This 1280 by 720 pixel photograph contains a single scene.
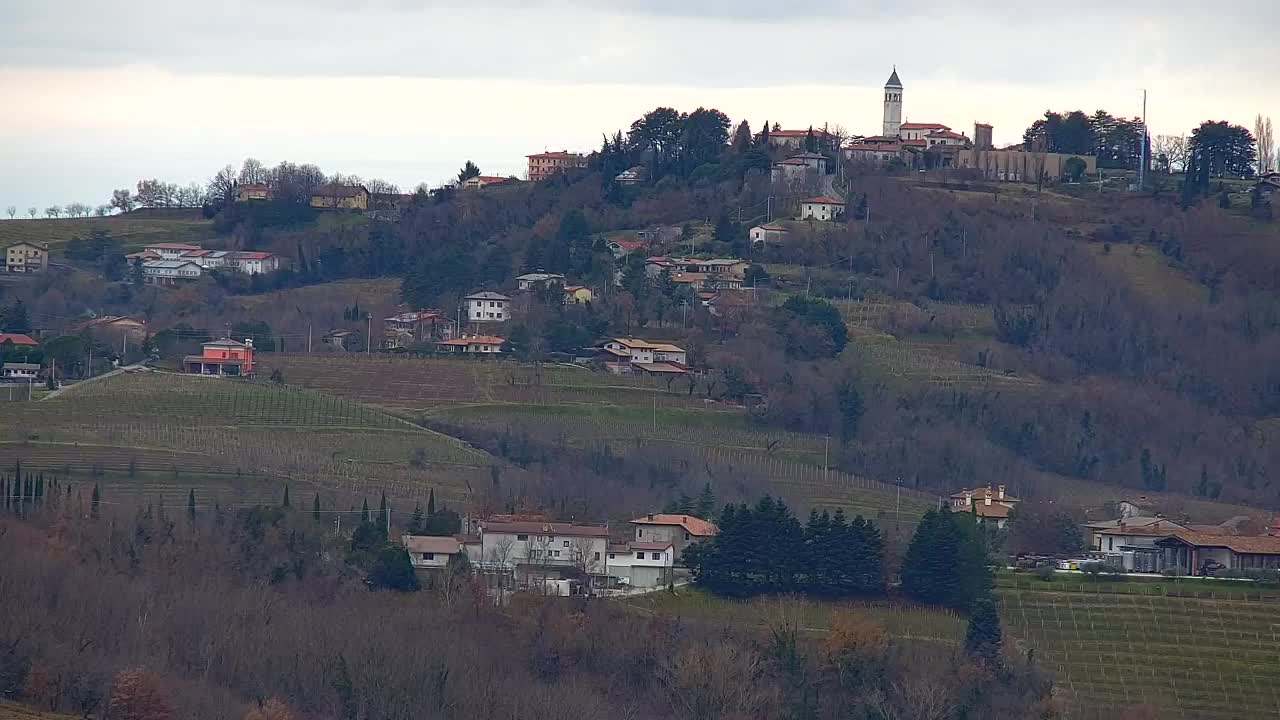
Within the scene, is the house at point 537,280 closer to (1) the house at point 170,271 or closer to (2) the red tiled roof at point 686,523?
(1) the house at point 170,271

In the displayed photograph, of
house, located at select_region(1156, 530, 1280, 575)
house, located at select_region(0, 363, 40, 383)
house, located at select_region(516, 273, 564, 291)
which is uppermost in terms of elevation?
house, located at select_region(516, 273, 564, 291)

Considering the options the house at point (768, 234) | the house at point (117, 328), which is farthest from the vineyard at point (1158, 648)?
the house at point (768, 234)

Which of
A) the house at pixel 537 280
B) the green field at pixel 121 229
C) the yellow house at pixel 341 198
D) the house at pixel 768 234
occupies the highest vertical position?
the yellow house at pixel 341 198

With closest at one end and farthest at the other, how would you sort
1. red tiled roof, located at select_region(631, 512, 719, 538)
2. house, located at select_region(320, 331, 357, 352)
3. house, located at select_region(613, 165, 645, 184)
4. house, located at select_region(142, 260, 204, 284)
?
red tiled roof, located at select_region(631, 512, 719, 538) < house, located at select_region(320, 331, 357, 352) < house, located at select_region(142, 260, 204, 284) < house, located at select_region(613, 165, 645, 184)

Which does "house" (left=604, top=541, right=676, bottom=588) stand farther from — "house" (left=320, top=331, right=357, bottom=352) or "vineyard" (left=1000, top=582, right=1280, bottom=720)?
"house" (left=320, top=331, right=357, bottom=352)

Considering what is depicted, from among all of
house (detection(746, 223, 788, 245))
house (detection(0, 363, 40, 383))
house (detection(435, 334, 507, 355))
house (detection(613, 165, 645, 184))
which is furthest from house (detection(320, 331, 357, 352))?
house (detection(613, 165, 645, 184))

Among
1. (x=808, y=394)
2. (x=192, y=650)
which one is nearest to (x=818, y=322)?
(x=808, y=394)
